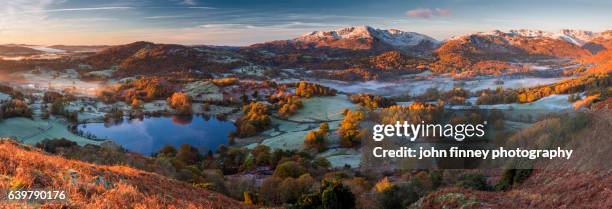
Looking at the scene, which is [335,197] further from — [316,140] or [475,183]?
[316,140]

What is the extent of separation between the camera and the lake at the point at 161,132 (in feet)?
254

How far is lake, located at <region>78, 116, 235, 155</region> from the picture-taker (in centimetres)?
7756

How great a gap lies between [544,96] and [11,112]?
88.3 metres

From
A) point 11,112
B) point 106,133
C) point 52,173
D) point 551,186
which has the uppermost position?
point 52,173

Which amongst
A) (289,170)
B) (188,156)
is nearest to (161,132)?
(188,156)

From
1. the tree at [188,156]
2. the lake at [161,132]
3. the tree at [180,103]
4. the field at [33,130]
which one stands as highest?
the field at [33,130]

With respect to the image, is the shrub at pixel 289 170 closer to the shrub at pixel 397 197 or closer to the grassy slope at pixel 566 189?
the shrub at pixel 397 197

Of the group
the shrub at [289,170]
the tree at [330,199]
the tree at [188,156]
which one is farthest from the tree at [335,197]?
the tree at [188,156]

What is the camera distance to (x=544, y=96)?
83.8m

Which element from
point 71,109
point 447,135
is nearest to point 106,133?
point 71,109

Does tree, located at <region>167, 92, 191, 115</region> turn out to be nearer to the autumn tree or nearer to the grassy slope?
the autumn tree

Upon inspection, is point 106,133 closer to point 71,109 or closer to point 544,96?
point 71,109

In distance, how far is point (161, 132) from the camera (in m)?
87.4

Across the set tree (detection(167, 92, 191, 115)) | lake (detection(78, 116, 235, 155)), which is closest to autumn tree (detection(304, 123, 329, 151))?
lake (detection(78, 116, 235, 155))
